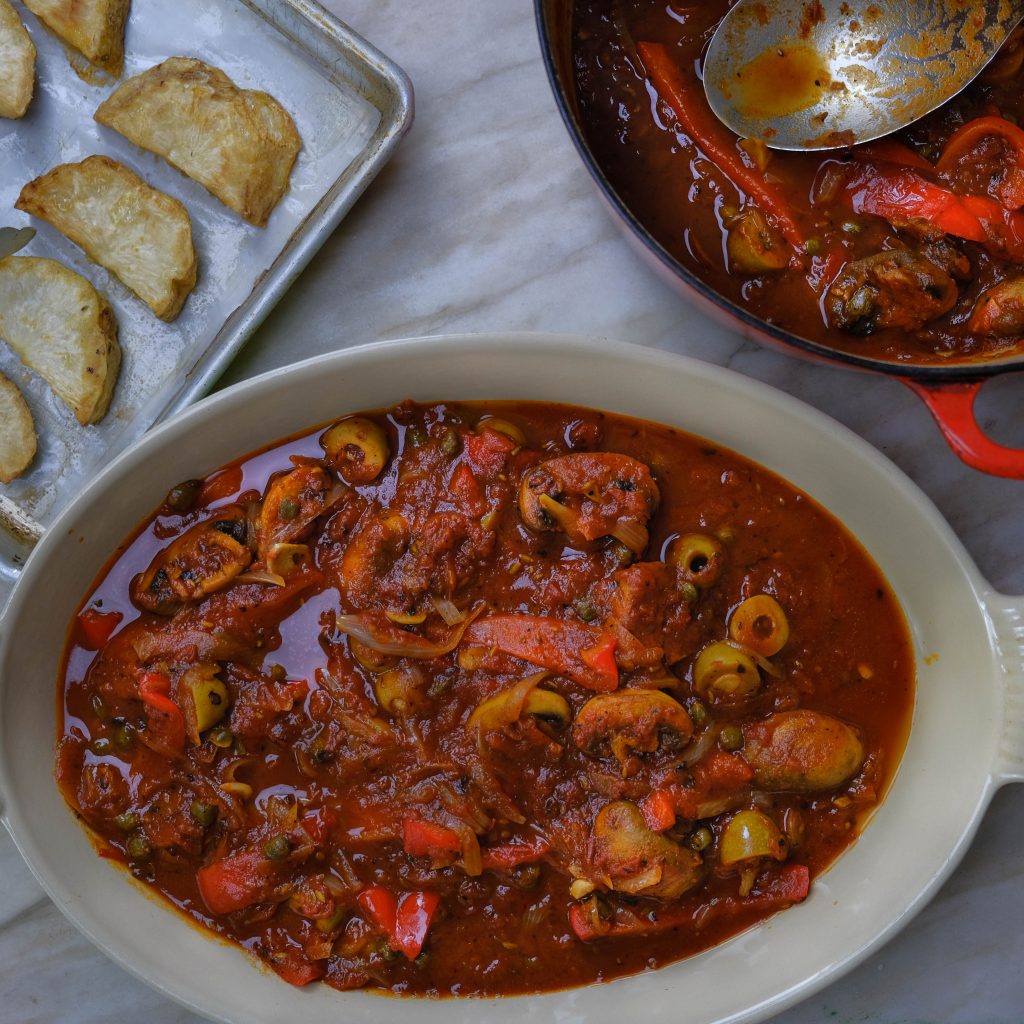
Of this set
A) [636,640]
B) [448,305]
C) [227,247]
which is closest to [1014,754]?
[636,640]

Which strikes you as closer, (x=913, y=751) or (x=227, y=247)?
(x=913, y=751)

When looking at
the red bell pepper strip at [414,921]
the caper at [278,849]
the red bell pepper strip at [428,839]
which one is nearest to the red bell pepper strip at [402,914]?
the red bell pepper strip at [414,921]

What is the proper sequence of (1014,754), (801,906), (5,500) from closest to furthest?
(1014,754) < (801,906) < (5,500)

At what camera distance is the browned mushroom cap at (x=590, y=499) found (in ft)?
9.77

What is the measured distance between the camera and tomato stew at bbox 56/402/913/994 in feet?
9.91

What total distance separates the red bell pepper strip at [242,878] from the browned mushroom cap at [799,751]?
1.47m

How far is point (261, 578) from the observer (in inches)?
119

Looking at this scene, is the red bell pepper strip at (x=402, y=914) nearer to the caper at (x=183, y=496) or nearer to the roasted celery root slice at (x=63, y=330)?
the caper at (x=183, y=496)

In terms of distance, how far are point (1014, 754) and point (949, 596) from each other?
49 centimetres

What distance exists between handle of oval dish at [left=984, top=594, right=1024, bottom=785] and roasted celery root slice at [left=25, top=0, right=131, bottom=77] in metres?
3.37

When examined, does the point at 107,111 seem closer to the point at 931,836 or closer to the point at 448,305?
the point at 448,305

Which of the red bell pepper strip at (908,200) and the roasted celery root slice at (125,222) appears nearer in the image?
the red bell pepper strip at (908,200)

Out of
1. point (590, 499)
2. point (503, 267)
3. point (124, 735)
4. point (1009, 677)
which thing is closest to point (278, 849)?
point (124, 735)

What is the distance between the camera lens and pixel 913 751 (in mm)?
3213
